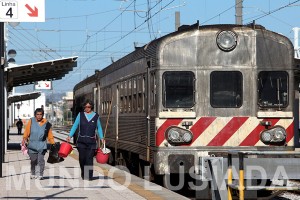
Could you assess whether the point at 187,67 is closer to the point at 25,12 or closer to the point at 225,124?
the point at 225,124

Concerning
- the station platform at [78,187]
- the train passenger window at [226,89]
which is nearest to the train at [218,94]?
the train passenger window at [226,89]

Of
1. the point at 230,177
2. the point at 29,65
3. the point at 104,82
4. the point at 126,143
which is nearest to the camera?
the point at 230,177

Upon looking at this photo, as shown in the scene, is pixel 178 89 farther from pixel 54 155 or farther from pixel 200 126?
pixel 54 155

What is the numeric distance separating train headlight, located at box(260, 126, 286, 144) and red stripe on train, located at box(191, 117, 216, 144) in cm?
97

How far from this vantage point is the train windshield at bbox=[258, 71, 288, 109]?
14.7 meters

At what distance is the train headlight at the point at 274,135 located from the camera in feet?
47.6

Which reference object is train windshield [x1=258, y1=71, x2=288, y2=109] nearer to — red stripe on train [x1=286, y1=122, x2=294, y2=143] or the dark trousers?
red stripe on train [x1=286, y1=122, x2=294, y2=143]

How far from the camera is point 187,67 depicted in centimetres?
1475

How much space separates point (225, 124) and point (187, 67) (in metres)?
1.27

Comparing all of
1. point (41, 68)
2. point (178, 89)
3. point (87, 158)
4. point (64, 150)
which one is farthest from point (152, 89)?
point (41, 68)

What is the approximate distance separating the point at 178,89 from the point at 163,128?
80 cm

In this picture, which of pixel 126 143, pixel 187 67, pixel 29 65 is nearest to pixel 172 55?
pixel 187 67

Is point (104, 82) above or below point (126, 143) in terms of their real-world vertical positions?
above

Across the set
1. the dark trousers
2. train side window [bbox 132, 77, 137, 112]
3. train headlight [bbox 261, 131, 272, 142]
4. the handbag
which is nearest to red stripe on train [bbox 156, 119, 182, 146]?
train headlight [bbox 261, 131, 272, 142]
